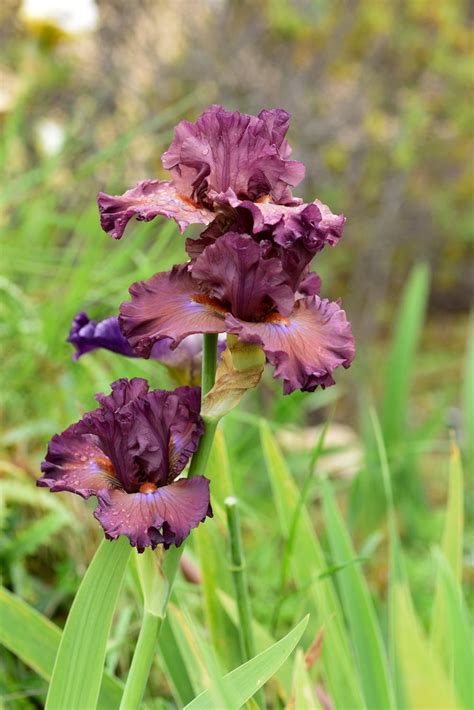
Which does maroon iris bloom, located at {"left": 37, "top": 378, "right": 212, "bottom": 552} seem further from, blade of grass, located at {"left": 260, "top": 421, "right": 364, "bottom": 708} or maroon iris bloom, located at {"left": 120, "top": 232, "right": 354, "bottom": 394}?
blade of grass, located at {"left": 260, "top": 421, "right": 364, "bottom": 708}

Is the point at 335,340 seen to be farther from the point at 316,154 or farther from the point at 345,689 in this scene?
the point at 316,154

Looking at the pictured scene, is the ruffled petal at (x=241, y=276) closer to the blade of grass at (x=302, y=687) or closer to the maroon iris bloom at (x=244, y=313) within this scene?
the maroon iris bloom at (x=244, y=313)

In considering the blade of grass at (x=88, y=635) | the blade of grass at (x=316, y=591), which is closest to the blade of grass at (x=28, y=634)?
the blade of grass at (x=88, y=635)

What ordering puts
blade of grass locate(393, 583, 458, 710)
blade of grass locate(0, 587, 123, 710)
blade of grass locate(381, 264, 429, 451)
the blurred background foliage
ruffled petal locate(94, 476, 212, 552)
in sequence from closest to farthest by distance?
1. blade of grass locate(393, 583, 458, 710)
2. ruffled petal locate(94, 476, 212, 552)
3. blade of grass locate(0, 587, 123, 710)
4. the blurred background foliage
5. blade of grass locate(381, 264, 429, 451)

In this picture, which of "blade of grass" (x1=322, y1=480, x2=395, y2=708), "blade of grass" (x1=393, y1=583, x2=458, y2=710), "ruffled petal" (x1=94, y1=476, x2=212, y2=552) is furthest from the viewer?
"blade of grass" (x1=322, y1=480, x2=395, y2=708)

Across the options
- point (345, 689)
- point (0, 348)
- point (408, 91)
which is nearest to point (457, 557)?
point (345, 689)

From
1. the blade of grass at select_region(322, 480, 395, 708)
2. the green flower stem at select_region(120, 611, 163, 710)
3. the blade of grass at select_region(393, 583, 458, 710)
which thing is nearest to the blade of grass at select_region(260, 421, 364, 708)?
the blade of grass at select_region(322, 480, 395, 708)
